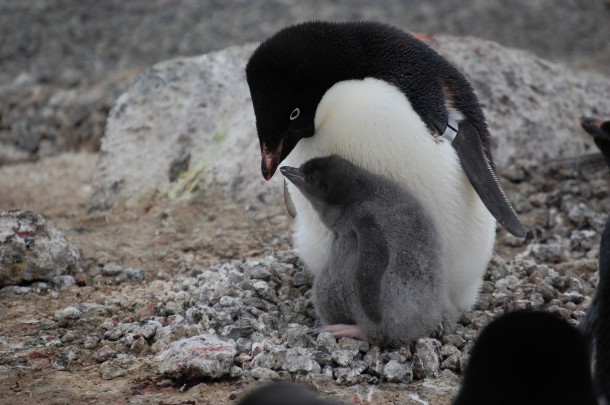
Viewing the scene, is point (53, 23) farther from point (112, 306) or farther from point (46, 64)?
point (112, 306)

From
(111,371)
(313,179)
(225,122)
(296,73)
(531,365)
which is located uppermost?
(296,73)

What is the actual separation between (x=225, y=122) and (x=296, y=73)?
2.26 m

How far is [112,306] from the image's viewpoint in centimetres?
377

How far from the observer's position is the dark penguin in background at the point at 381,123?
3.50 m

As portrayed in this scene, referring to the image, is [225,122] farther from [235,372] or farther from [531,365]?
[531,365]

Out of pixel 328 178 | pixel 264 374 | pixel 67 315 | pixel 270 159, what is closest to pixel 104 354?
pixel 67 315

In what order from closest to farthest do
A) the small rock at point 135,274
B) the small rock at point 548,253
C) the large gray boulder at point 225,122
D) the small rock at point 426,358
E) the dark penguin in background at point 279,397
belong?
the dark penguin in background at point 279,397 → the small rock at point 426,358 → the small rock at point 135,274 → the small rock at point 548,253 → the large gray boulder at point 225,122

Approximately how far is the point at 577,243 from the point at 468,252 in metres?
1.32

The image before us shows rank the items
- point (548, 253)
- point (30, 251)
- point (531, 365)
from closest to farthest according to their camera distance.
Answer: point (531, 365) → point (30, 251) → point (548, 253)

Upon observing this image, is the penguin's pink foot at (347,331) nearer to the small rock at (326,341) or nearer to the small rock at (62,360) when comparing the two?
the small rock at (326,341)

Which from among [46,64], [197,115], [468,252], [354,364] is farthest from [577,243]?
[46,64]

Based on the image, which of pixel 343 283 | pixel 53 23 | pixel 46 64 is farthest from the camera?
pixel 53 23

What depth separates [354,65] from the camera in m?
3.56

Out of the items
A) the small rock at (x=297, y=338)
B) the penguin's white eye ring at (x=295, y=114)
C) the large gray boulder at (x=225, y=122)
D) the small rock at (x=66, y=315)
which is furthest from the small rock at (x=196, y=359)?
the large gray boulder at (x=225, y=122)
